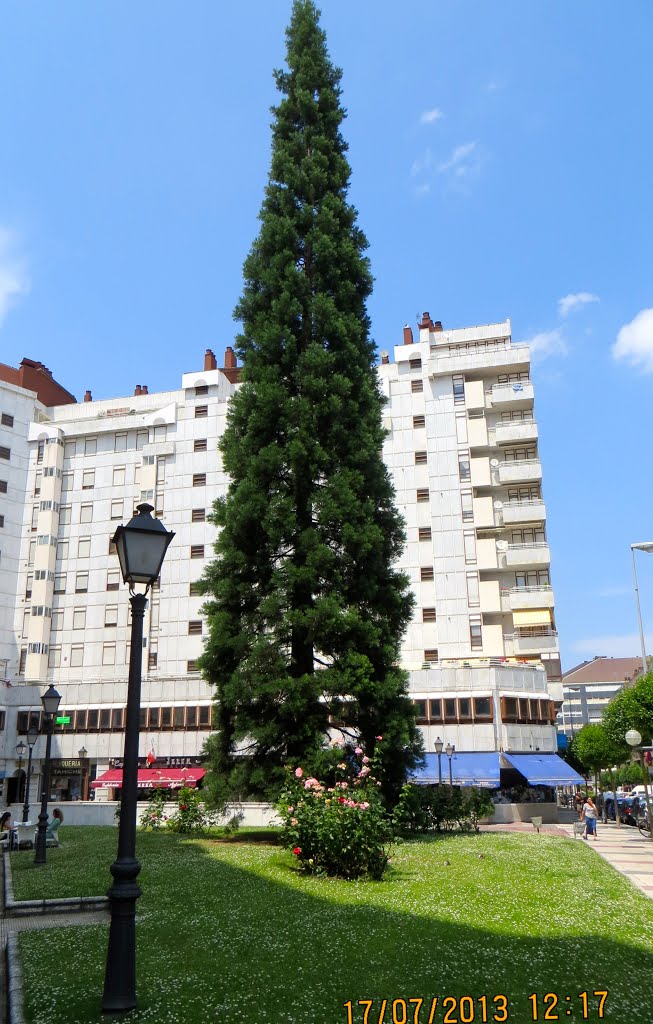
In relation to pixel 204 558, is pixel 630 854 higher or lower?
lower

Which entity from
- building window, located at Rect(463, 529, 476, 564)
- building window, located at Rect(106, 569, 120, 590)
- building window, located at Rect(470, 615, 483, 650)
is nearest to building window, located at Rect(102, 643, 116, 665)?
building window, located at Rect(106, 569, 120, 590)

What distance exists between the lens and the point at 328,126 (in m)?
24.6

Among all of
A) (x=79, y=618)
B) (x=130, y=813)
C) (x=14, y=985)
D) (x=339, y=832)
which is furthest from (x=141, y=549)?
(x=79, y=618)

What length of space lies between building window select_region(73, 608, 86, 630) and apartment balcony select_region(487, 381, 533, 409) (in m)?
31.4

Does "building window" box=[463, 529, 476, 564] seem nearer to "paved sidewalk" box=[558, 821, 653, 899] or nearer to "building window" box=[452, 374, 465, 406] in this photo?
"building window" box=[452, 374, 465, 406]

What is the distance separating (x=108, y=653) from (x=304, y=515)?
122 ft

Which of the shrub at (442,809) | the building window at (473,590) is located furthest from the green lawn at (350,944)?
the building window at (473,590)

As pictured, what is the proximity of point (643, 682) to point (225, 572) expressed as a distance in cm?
1796

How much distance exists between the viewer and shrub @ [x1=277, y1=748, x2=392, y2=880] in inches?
490

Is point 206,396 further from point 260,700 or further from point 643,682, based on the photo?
point 260,700

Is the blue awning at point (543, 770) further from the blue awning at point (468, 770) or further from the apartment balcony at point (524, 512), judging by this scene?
the apartment balcony at point (524, 512)

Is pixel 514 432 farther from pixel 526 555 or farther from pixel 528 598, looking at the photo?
pixel 528 598

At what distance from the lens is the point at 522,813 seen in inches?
1545

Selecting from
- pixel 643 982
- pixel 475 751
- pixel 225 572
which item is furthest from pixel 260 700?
pixel 475 751
